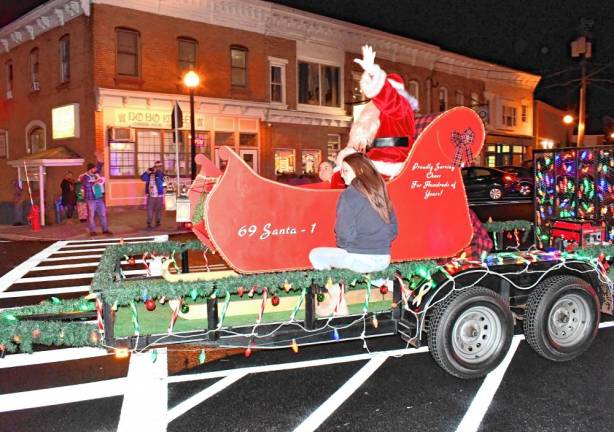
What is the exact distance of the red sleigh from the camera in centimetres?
432

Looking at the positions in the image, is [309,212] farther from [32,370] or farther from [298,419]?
[32,370]

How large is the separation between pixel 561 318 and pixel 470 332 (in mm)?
1034

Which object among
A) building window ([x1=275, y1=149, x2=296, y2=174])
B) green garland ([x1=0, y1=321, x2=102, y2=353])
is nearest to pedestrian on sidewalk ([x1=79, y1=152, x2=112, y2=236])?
building window ([x1=275, y1=149, x2=296, y2=174])

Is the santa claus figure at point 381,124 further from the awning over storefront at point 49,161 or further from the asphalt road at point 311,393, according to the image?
the awning over storefront at point 49,161

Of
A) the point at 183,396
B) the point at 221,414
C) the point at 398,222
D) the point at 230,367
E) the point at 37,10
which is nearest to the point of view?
the point at 221,414

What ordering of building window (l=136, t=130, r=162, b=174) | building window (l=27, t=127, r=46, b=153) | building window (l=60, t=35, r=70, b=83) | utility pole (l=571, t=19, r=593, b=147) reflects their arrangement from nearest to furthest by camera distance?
building window (l=136, t=130, r=162, b=174)
building window (l=60, t=35, r=70, b=83)
building window (l=27, t=127, r=46, b=153)
utility pole (l=571, t=19, r=593, b=147)

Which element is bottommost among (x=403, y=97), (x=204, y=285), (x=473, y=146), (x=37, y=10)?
(x=204, y=285)

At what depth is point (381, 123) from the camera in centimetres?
564

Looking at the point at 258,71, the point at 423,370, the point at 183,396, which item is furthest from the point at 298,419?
the point at 258,71

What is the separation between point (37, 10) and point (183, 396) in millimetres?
22328

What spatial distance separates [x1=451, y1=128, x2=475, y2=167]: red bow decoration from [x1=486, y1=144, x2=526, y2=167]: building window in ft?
118

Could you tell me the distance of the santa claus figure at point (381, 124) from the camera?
5.53 m

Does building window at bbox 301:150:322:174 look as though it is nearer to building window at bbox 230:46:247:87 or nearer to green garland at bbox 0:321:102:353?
building window at bbox 230:46:247:87

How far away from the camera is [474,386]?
15.4 ft
